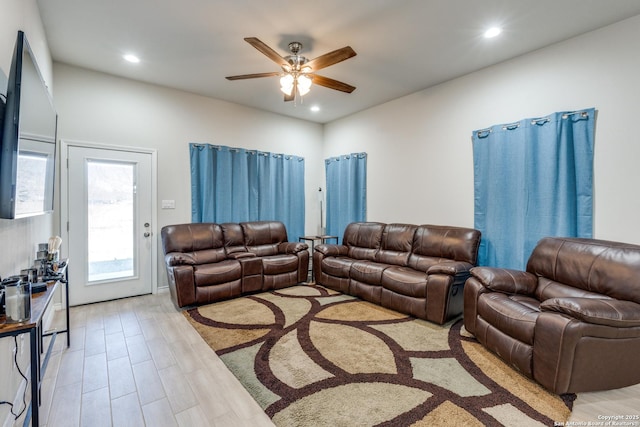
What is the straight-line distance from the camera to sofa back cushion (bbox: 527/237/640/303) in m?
2.25

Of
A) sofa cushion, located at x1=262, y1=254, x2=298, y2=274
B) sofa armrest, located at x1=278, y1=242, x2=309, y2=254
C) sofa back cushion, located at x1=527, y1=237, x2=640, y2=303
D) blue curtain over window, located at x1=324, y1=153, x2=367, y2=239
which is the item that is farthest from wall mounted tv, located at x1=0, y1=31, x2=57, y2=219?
blue curtain over window, located at x1=324, y1=153, x2=367, y2=239

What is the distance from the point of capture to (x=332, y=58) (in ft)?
8.82

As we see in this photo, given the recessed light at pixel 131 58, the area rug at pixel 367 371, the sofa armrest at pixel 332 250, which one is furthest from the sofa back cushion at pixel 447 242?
the recessed light at pixel 131 58

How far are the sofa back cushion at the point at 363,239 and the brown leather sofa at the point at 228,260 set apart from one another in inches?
30.1

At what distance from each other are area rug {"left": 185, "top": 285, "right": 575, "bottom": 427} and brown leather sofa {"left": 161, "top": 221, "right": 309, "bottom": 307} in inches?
14.2

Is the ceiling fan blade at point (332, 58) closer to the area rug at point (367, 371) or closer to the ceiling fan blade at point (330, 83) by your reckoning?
the ceiling fan blade at point (330, 83)

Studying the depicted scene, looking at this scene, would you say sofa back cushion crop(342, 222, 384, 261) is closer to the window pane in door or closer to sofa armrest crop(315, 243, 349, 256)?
sofa armrest crop(315, 243, 349, 256)

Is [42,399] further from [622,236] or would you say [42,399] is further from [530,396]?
[622,236]

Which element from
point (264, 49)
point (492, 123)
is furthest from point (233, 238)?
point (492, 123)

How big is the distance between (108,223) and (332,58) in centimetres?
354

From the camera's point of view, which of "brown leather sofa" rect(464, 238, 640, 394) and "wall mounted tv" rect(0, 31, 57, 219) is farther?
"brown leather sofa" rect(464, 238, 640, 394)

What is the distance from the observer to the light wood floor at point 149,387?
182cm

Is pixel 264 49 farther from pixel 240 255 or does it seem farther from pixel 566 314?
pixel 566 314

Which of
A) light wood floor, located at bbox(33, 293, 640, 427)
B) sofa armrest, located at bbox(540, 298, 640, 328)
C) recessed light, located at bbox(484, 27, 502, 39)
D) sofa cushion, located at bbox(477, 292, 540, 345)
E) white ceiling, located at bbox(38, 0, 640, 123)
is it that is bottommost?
light wood floor, located at bbox(33, 293, 640, 427)
